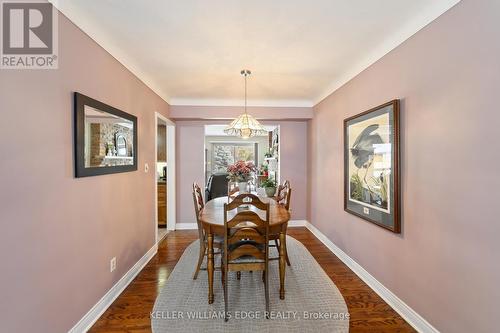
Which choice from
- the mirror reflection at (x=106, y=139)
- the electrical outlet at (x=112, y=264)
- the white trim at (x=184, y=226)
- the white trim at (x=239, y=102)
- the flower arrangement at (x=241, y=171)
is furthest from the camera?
the white trim at (x=184, y=226)

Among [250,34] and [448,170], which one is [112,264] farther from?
[448,170]

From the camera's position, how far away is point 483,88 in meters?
1.43

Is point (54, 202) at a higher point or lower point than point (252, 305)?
higher

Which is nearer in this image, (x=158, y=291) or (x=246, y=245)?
(x=246, y=245)

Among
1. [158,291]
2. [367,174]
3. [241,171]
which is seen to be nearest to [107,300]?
[158,291]

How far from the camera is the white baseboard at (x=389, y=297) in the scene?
6.26 ft

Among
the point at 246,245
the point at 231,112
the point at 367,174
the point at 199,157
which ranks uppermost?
the point at 231,112

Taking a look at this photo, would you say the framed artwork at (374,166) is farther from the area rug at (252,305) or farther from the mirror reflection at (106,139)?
the mirror reflection at (106,139)

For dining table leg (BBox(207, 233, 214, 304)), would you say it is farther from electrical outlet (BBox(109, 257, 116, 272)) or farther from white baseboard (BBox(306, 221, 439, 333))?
white baseboard (BBox(306, 221, 439, 333))

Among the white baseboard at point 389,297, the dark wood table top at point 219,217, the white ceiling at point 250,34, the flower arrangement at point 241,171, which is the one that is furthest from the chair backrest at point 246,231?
the white ceiling at point 250,34

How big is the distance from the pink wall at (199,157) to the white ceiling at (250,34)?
1481 millimetres

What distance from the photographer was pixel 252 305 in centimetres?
224

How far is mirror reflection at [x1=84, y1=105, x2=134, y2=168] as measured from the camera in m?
2.02

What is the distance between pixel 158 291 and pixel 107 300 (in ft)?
1.53
